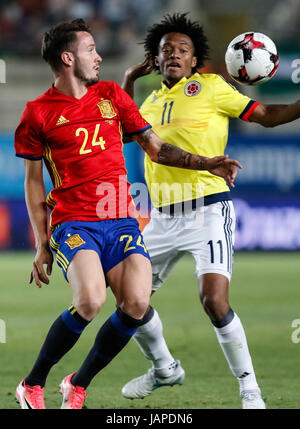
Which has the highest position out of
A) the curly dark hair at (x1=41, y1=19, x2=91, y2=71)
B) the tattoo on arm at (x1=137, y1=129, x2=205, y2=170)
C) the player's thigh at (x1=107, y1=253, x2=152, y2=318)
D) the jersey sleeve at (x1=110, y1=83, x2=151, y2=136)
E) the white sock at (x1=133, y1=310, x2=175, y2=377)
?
the curly dark hair at (x1=41, y1=19, x2=91, y2=71)

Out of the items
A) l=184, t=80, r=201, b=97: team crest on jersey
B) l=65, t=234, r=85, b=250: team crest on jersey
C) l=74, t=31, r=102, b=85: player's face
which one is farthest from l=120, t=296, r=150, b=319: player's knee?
l=184, t=80, r=201, b=97: team crest on jersey

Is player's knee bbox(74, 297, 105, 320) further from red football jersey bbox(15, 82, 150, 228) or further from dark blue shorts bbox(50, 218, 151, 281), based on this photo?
red football jersey bbox(15, 82, 150, 228)

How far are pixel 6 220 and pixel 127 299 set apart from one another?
10516mm

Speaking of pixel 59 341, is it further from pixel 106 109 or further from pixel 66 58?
pixel 66 58

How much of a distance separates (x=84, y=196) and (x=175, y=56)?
140 centimetres

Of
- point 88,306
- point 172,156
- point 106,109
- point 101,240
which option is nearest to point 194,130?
point 172,156

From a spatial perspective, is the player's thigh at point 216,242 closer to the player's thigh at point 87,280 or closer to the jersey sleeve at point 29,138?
the player's thigh at point 87,280

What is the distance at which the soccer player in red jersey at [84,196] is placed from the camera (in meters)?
4.29

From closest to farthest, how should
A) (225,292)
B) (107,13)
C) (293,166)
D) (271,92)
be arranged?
(225,292) < (293,166) < (271,92) < (107,13)

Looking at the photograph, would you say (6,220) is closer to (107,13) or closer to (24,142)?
(107,13)

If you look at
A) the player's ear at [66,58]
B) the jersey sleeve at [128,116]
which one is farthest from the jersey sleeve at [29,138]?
the jersey sleeve at [128,116]

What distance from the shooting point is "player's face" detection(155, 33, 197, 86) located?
17.5 ft
